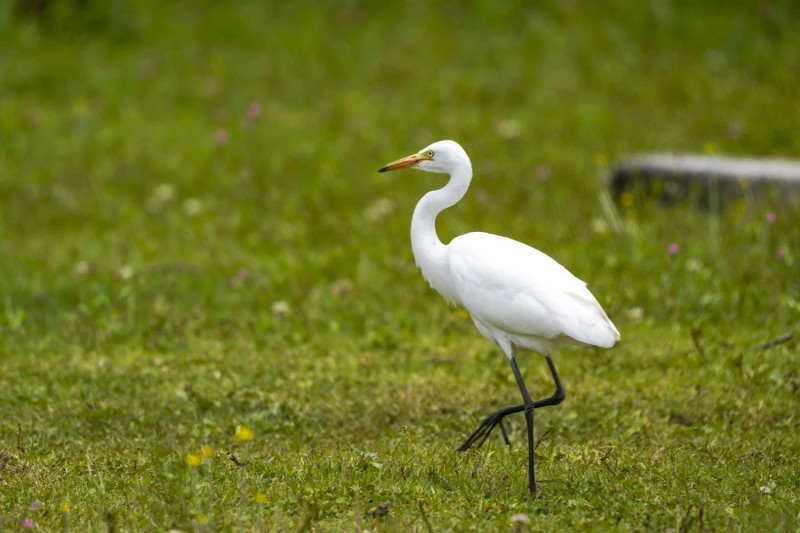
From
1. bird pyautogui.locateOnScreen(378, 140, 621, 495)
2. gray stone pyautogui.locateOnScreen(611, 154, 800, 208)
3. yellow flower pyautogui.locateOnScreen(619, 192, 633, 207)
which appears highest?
bird pyautogui.locateOnScreen(378, 140, 621, 495)

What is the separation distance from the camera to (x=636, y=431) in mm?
5023

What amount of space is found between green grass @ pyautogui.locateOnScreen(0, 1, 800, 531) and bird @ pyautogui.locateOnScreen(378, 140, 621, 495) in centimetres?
47

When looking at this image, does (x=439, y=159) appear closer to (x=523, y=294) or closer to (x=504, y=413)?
(x=523, y=294)

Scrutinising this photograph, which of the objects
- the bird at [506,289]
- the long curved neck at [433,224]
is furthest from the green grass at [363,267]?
the long curved neck at [433,224]

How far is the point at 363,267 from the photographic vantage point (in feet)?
24.0

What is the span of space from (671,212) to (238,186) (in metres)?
3.19

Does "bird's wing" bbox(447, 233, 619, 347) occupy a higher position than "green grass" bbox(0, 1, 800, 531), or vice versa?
"bird's wing" bbox(447, 233, 619, 347)

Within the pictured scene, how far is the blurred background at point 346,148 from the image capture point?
683 centimetres

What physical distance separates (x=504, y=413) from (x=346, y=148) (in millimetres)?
5172

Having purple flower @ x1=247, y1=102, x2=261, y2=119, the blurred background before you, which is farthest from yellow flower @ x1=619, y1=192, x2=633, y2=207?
purple flower @ x1=247, y1=102, x2=261, y2=119

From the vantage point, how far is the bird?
13.9 ft

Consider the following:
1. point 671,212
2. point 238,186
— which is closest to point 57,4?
point 238,186

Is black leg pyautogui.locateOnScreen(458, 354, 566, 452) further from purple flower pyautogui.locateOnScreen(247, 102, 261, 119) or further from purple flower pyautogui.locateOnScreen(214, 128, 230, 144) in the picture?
purple flower pyautogui.locateOnScreen(247, 102, 261, 119)

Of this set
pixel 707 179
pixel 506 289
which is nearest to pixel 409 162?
pixel 506 289
